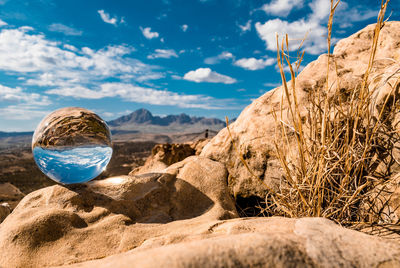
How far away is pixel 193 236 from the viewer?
164 centimetres

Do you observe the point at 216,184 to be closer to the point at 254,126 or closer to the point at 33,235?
the point at 254,126

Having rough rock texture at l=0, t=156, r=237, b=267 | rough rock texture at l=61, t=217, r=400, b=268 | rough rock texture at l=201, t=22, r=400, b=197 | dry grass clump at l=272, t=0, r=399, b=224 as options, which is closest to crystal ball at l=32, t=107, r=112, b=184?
rough rock texture at l=0, t=156, r=237, b=267

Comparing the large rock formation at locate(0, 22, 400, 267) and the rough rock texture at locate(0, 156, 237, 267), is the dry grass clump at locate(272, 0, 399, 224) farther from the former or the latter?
the rough rock texture at locate(0, 156, 237, 267)

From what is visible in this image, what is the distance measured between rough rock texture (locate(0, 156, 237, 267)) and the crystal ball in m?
0.19

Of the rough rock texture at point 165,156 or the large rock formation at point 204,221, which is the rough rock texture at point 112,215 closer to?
the large rock formation at point 204,221

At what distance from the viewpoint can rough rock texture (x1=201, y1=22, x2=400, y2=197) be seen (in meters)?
2.81

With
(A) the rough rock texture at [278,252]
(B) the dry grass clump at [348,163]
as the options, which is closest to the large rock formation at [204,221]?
(A) the rough rock texture at [278,252]

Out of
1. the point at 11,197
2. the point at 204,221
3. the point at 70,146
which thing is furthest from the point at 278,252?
the point at 11,197

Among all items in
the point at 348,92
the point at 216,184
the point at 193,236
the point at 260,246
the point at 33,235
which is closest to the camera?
the point at 260,246

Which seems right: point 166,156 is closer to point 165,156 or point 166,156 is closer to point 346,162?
point 165,156

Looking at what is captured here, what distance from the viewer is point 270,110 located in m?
3.20

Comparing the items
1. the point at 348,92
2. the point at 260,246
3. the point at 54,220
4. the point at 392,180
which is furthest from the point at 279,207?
the point at 54,220

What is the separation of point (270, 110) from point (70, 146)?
2.57 meters

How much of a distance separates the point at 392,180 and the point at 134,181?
245 cm
